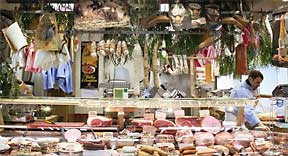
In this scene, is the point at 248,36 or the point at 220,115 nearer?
the point at 248,36

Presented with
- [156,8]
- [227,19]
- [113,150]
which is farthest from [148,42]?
[113,150]

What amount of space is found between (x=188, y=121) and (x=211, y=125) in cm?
22

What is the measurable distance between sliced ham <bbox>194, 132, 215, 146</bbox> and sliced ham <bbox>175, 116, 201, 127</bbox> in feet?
1.07

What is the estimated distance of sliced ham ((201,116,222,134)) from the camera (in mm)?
3575

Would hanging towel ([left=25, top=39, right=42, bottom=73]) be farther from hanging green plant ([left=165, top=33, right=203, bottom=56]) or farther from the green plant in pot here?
hanging green plant ([left=165, top=33, right=203, bottom=56])

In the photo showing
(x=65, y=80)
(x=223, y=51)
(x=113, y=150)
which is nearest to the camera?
(x=113, y=150)

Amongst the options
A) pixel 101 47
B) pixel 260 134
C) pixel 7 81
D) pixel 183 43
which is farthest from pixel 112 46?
pixel 260 134

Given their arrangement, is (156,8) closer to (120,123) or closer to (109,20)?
(109,20)

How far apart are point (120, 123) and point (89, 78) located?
303 cm

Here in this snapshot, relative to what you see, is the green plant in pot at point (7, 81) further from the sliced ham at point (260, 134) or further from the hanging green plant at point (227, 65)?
the hanging green plant at point (227, 65)

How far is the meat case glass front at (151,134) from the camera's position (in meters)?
3.12

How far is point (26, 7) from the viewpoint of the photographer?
4.32 metres

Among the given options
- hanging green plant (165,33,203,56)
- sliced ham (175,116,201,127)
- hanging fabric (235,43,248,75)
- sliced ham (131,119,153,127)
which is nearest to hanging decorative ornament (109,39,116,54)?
hanging green plant (165,33,203,56)

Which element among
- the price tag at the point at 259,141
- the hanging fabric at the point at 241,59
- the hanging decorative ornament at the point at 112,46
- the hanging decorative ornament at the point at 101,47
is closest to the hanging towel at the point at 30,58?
the hanging decorative ornament at the point at 101,47
